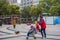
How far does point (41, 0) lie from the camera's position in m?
85.2

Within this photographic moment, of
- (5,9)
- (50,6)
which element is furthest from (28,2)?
(50,6)

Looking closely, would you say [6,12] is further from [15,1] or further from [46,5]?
[15,1]

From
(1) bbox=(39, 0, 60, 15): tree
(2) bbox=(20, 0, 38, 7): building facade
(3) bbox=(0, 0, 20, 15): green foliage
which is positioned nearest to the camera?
(1) bbox=(39, 0, 60, 15): tree

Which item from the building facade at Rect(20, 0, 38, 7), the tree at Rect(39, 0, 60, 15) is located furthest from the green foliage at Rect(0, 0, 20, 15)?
the building facade at Rect(20, 0, 38, 7)

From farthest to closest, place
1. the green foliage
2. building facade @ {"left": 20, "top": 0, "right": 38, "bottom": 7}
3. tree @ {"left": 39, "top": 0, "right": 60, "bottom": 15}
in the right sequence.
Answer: building facade @ {"left": 20, "top": 0, "right": 38, "bottom": 7}
the green foliage
tree @ {"left": 39, "top": 0, "right": 60, "bottom": 15}

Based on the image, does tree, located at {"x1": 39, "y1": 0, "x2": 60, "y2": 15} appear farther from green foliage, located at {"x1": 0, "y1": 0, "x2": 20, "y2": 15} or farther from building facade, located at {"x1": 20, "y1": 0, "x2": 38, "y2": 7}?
building facade, located at {"x1": 20, "y1": 0, "x2": 38, "y2": 7}

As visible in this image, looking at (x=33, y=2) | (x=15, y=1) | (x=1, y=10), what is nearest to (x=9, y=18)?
(x=1, y=10)

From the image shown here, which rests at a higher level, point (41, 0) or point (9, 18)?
point (41, 0)

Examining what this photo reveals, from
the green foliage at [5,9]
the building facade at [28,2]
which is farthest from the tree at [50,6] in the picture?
Result: the building facade at [28,2]

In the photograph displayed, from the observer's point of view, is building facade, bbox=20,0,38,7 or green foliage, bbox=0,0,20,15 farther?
building facade, bbox=20,0,38,7

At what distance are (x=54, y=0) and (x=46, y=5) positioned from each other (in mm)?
4077

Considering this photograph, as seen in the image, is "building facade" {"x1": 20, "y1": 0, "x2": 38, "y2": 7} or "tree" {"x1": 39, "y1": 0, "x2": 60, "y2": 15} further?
"building facade" {"x1": 20, "y1": 0, "x2": 38, "y2": 7}

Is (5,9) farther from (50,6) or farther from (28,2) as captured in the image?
(28,2)

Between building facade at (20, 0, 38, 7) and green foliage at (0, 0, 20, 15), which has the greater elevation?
building facade at (20, 0, 38, 7)
